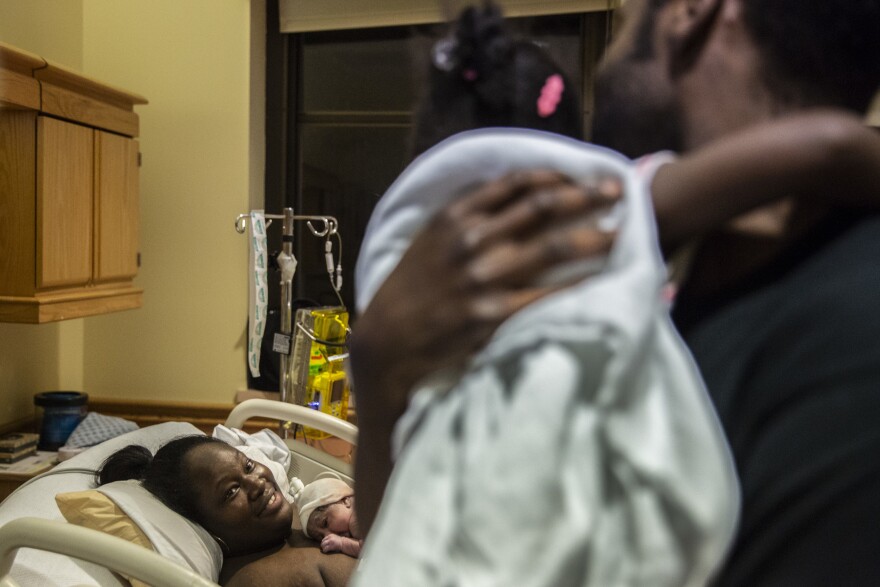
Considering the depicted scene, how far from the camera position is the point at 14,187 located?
7.27ft

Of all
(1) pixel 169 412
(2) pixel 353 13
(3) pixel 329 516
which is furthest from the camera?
(1) pixel 169 412

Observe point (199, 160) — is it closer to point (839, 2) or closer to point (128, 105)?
point (128, 105)

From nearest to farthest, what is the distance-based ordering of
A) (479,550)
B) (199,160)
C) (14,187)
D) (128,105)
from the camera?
1. (479,550)
2. (14,187)
3. (128,105)
4. (199,160)

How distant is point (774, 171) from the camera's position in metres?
0.42

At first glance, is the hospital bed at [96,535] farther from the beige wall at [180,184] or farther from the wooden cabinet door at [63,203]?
the beige wall at [180,184]

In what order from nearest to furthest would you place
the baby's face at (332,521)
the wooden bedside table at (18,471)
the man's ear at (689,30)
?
the man's ear at (689,30)
the baby's face at (332,521)
the wooden bedside table at (18,471)

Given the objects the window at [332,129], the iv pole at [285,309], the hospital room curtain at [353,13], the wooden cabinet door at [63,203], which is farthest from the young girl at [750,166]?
the window at [332,129]

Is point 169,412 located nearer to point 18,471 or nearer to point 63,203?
point 18,471

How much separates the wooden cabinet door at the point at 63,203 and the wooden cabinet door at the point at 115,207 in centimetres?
4

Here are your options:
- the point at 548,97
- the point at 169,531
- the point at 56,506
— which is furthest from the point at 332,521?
the point at 548,97

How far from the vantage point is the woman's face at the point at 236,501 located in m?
1.74

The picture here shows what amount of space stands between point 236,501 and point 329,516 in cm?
24

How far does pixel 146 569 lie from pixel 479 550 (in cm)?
94

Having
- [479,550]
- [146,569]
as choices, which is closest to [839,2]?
[479,550]
